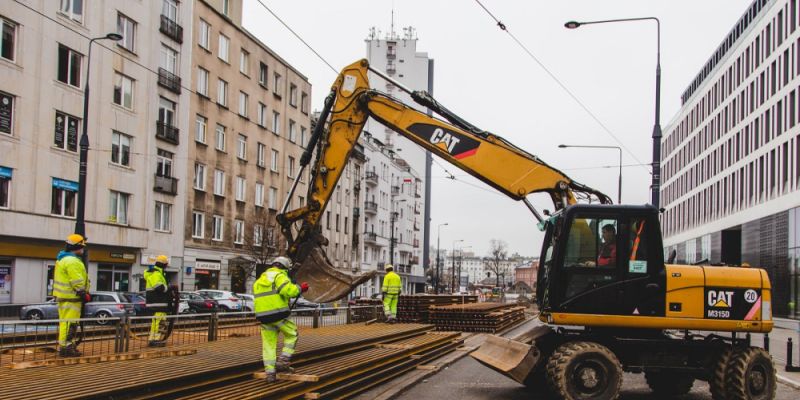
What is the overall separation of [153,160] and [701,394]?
104 ft

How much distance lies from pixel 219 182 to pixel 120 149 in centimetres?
926

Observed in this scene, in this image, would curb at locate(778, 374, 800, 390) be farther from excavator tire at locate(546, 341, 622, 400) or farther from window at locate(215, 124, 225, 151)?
window at locate(215, 124, 225, 151)

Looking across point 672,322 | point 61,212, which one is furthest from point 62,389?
point 61,212

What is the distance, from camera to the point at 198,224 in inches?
1693

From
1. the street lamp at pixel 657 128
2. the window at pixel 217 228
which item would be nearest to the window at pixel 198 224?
the window at pixel 217 228

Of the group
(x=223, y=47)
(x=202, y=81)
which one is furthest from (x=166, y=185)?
(x=223, y=47)

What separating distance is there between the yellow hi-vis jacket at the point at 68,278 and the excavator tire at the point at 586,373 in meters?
6.82

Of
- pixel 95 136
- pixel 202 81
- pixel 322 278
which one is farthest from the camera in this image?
pixel 202 81

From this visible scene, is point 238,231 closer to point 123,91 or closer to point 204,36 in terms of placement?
point 204,36

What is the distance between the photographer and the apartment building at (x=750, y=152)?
1790 inches

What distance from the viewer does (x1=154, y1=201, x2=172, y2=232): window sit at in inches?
1547

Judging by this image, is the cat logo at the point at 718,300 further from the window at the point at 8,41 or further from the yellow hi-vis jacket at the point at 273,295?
the window at the point at 8,41

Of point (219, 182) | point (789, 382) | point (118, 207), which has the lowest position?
point (789, 382)

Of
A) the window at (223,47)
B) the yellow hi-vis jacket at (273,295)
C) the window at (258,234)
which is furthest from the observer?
the window at (258,234)
